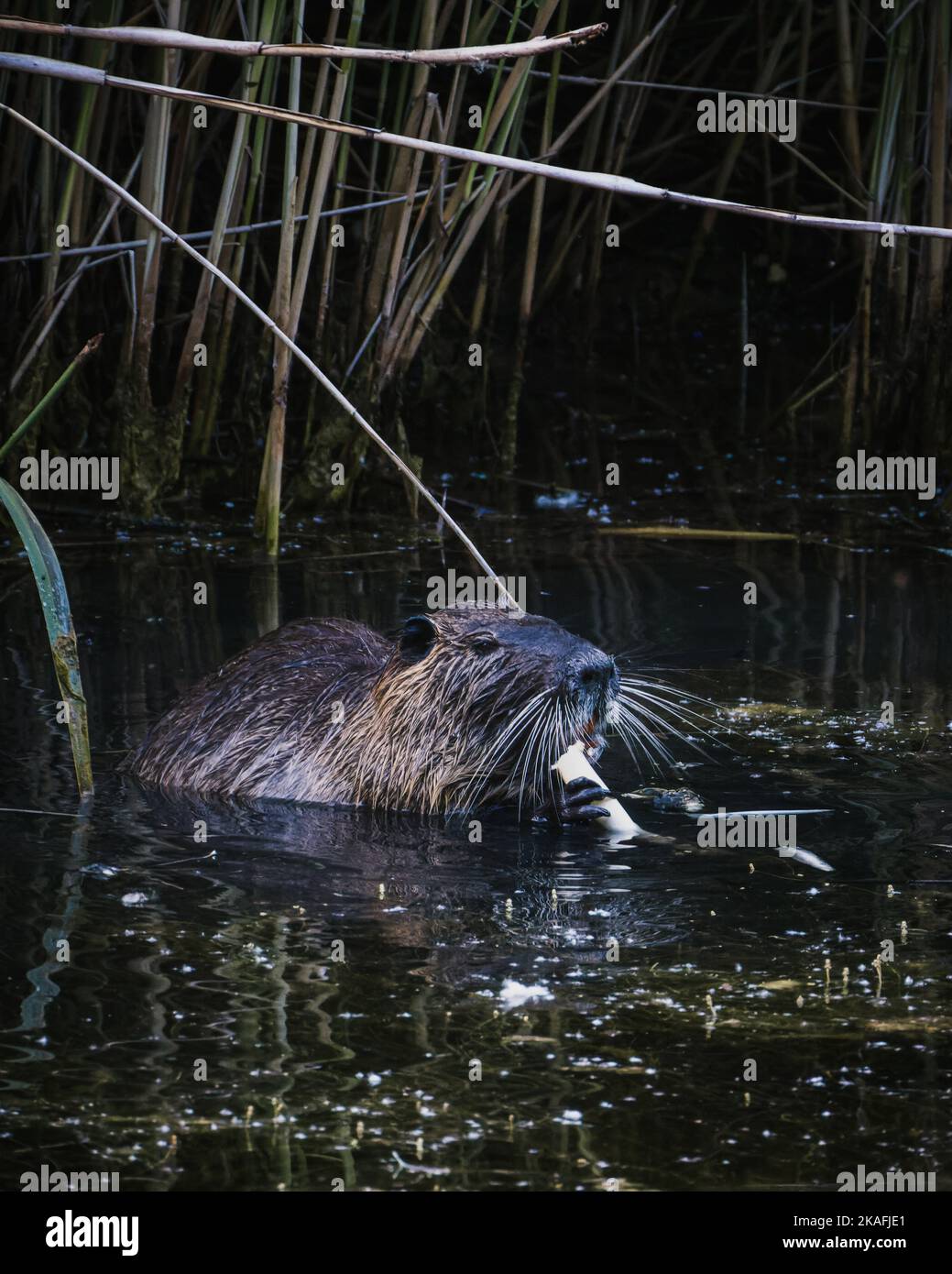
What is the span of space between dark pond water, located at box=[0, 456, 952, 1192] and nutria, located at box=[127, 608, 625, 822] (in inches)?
5.2

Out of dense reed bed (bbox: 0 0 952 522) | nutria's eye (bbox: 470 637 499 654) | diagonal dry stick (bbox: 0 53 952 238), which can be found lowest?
nutria's eye (bbox: 470 637 499 654)

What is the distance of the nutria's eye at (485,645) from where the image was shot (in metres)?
4.77

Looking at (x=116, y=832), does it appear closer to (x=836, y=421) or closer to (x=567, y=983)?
(x=567, y=983)

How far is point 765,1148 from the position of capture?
2.74 m

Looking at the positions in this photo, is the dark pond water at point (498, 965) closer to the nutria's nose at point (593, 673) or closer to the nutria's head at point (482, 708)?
the nutria's head at point (482, 708)

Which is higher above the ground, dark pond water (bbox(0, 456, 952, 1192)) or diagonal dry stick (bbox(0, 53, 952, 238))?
diagonal dry stick (bbox(0, 53, 952, 238))

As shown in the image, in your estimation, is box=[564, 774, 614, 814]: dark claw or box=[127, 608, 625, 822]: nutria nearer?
box=[564, 774, 614, 814]: dark claw

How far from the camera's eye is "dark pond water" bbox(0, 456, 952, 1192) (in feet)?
9.11

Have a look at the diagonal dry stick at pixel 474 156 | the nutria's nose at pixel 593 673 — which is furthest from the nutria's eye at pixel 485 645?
the diagonal dry stick at pixel 474 156

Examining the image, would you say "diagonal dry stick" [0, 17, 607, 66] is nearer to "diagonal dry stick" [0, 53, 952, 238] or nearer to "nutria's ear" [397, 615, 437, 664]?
"diagonal dry stick" [0, 53, 952, 238]

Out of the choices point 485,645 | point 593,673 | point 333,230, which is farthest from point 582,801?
point 333,230

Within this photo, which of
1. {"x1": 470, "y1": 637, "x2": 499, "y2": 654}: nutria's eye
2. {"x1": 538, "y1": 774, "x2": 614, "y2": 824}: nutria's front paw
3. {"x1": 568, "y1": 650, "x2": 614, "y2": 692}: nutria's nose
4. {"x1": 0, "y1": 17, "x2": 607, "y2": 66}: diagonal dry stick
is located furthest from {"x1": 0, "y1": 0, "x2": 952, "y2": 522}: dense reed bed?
{"x1": 0, "y1": 17, "x2": 607, "y2": 66}: diagonal dry stick
